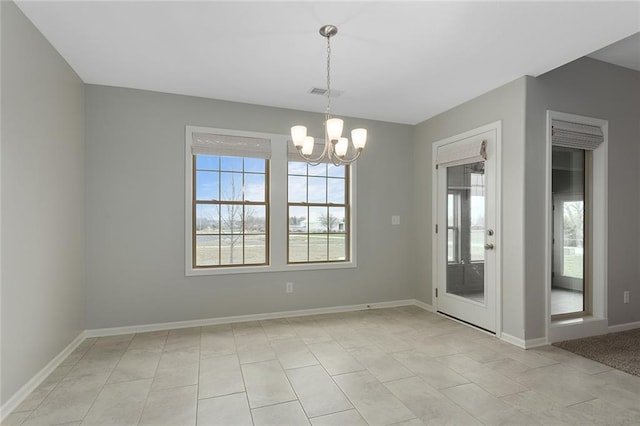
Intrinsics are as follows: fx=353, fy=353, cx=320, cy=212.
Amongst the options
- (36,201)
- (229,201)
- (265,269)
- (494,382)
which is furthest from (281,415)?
(229,201)

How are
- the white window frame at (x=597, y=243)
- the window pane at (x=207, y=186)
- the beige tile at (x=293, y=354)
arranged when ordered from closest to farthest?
the beige tile at (x=293, y=354) → the white window frame at (x=597, y=243) → the window pane at (x=207, y=186)

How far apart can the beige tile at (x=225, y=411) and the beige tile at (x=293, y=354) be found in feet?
1.97

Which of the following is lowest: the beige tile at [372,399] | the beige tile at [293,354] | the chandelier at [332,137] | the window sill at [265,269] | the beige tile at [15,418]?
the beige tile at [15,418]

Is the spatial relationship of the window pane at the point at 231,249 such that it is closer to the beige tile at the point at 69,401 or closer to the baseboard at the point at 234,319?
the baseboard at the point at 234,319

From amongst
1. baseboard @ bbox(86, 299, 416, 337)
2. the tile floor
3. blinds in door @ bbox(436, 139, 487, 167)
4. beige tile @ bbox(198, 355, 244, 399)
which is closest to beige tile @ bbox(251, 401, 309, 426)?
the tile floor

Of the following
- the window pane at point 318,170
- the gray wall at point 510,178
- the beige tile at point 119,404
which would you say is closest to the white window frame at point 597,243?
the gray wall at point 510,178

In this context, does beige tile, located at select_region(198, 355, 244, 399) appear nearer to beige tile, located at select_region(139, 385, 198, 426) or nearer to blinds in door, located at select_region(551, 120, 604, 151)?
beige tile, located at select_region(139, 385, 198, 426)

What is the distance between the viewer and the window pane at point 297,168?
459 cm

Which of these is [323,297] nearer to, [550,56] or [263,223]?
[263,223]

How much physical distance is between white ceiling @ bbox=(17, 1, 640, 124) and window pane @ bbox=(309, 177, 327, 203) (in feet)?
3.99

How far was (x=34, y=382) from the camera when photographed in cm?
259

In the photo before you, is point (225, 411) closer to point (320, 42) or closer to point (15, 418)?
point (15, 418)

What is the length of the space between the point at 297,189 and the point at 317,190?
0.28 meters

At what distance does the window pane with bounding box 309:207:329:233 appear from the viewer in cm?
470
